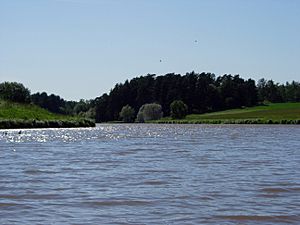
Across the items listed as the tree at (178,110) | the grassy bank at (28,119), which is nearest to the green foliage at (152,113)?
the tree at (178,110)

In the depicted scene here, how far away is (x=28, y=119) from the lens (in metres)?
85.2

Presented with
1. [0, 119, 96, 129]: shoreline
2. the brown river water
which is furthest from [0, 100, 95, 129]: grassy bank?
the brown river water

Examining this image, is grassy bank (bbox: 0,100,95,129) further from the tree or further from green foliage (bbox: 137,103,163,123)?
green foliage (bbox: 137,103,163,123)

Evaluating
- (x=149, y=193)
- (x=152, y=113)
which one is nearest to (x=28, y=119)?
(x=149, y=193)

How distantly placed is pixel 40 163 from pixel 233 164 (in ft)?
27.9

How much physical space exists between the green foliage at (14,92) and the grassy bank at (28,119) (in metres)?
14.1

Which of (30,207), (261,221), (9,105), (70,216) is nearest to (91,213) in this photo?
(70,216)

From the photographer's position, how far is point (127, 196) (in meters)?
15.5

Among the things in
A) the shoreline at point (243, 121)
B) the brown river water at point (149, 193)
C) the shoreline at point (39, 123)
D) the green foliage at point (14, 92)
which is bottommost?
the brown river water at point (149, 193)

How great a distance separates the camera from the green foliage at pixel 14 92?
365 ft

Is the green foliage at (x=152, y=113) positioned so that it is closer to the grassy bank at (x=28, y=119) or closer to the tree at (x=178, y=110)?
the tree at (x=178, y=110)

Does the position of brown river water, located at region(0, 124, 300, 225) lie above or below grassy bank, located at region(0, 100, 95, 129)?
below

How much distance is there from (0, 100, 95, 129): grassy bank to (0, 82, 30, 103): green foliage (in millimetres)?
14129

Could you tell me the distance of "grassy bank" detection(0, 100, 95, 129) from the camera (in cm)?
8119
